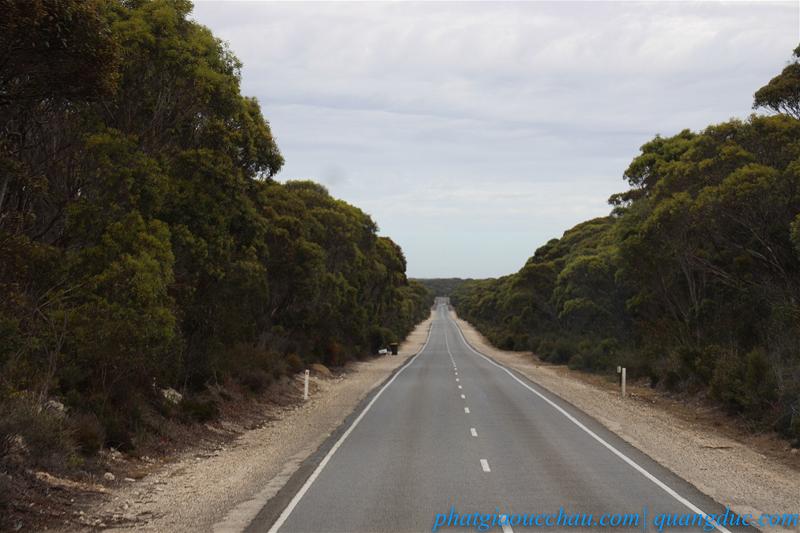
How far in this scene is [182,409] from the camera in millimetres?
19125

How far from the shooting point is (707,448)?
57.9ft

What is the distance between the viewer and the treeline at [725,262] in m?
22.5

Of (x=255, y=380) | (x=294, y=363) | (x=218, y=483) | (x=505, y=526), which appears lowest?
(x=218, y=483)

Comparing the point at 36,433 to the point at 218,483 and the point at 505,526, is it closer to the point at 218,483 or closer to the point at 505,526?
the point at 218,483

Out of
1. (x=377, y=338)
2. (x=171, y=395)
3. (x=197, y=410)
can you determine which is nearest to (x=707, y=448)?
(x=197, y=410)

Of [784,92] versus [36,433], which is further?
[784,92]

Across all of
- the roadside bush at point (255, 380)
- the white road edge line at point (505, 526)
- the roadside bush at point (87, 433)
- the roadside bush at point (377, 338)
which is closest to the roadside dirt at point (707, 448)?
the white road edge line at point (505, 526)

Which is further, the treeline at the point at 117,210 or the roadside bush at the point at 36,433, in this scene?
the roadside bush at the point at 36,433

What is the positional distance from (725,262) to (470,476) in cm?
2157

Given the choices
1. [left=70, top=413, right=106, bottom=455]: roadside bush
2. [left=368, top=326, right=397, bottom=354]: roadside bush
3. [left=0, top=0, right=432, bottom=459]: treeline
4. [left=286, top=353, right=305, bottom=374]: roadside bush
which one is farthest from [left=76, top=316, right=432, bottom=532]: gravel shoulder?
[left=368, top=326, right=397, bottom=354]: roadside bush

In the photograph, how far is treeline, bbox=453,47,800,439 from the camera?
73.8 feet

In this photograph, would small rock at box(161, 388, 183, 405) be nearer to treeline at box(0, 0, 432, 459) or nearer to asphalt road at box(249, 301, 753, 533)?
treeline at box(0, 0, 432, 459)

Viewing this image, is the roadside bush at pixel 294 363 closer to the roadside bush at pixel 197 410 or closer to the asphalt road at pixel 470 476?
the asphalt road at pixel 470 476

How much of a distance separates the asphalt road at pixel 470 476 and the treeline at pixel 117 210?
4.57 m
